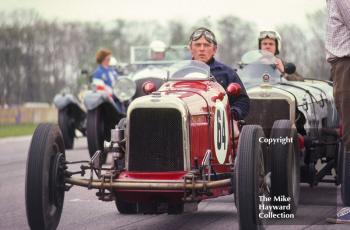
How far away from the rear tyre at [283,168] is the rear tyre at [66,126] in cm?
1072

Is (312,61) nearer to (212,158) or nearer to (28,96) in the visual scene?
(28,96)

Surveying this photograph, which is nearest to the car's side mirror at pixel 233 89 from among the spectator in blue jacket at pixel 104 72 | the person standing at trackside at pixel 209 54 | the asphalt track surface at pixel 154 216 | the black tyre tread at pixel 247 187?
the person standing at trackside at pixel 209 54

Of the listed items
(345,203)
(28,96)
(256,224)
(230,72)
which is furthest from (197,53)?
(28,96)

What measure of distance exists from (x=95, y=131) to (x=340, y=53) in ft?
30.0

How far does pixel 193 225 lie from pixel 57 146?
62.5 inches

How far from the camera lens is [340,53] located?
7.36 m

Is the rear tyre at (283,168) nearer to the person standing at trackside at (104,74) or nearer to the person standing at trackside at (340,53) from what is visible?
the person standing at trackside at (340,53)

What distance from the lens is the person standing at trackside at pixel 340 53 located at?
7305mm

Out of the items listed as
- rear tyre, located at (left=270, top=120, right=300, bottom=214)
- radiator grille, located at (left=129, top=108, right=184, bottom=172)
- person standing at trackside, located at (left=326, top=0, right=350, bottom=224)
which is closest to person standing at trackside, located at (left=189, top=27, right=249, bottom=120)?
rear tyre, located at (left=270, top=120, right=300, bottom=214)

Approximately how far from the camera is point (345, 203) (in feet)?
28.5

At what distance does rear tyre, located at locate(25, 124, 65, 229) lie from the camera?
715cm

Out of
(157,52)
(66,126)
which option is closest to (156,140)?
(66,126)

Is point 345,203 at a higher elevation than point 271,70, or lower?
lower

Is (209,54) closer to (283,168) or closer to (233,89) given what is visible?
(233,89)
